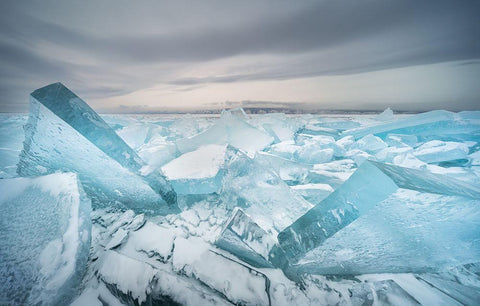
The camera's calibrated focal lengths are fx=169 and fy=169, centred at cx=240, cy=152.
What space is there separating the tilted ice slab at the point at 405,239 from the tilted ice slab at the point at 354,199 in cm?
3

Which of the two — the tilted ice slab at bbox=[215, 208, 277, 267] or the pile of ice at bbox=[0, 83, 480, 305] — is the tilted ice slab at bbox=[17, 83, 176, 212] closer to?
the pile of ice at bbox=[0, 83, 480, 305]

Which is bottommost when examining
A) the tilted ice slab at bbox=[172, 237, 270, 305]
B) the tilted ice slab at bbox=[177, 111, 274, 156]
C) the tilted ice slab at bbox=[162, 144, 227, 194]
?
the tilted ice slab at bbox=[172, 237, 270, 305]

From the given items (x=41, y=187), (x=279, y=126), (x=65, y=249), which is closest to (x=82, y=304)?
(x=65, y=249)

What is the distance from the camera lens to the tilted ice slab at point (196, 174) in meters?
1.87

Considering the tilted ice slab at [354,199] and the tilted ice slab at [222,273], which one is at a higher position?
the tilted ice slab at [354,199]

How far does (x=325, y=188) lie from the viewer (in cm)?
189

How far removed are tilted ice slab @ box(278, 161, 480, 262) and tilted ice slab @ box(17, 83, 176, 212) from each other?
1.15m

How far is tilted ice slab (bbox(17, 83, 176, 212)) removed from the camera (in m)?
1.21

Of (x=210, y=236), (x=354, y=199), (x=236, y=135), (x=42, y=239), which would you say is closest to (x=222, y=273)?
(x=210, y=236)

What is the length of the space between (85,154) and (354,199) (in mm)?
1933

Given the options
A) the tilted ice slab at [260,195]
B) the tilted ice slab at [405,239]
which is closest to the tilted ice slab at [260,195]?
the tilted ice slab at [260,195]

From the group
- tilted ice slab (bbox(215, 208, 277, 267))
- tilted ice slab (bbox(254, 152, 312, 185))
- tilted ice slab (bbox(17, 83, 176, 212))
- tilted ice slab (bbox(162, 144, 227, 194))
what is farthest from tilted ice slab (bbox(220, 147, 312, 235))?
tilted ice slab (bbox(254, 152, 312, 185))

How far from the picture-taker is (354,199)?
3.29 feet

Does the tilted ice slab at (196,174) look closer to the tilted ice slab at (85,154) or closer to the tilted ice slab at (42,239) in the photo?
the tilted ice slab at (85,154)
